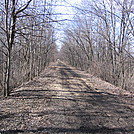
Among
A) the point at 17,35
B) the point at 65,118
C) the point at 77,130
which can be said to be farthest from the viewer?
the point at 17,35

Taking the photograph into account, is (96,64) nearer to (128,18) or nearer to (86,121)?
(128,18)

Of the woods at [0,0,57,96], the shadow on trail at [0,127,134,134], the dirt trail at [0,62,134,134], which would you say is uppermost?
the woods at [0,0,57,96]

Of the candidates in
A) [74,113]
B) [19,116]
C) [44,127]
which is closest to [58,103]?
[74,113]

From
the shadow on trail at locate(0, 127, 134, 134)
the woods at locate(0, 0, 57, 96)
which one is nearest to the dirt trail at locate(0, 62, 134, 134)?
the shadow on trail at locate(0, 127, 134, 134)

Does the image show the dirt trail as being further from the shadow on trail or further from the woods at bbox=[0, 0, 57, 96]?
the woods at bbox=[0, 0, 57, 96]

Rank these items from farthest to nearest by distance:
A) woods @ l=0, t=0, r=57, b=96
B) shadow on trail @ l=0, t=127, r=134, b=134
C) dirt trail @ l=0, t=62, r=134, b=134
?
woods @ l=0, t=0, r=57, b=96 → dirt trail @ l=0, t=62, r=134, b=134 → shadow on trail @ l=0, t=127, r=134, b=134

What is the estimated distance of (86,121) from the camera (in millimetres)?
4238

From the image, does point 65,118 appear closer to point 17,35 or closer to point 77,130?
point 77,130

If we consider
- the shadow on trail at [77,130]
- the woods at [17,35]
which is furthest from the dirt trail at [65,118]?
the woods at [17,35]

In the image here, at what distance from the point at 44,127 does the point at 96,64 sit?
46.0 feet

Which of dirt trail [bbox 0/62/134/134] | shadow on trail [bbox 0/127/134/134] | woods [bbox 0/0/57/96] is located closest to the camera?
shadow on trail [bbox 0/127/134/134]

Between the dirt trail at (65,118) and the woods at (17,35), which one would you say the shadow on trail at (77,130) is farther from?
the woods at (17,35)

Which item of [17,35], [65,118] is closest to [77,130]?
[65,118]

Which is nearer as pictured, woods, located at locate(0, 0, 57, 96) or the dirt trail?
the dirt trail
